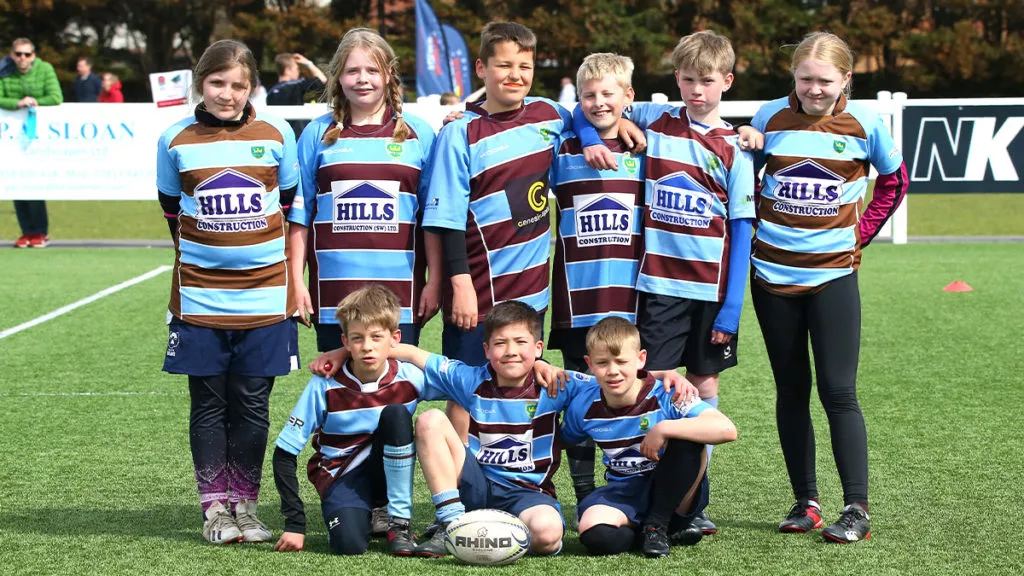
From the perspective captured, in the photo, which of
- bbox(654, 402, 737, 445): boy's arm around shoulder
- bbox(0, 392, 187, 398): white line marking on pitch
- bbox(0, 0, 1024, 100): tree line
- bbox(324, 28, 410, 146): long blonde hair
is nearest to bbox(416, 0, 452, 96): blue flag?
bbox(0, 0, 1024, 100): tree line

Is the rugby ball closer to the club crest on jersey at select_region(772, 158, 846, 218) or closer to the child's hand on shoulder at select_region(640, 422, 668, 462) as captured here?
the child's hand on shoulder at select_region(640, 422, 668, 462)

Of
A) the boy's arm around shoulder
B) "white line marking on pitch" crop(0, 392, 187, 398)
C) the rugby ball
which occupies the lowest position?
"white line marking on pitch" crop(0, 392, 187, 398)

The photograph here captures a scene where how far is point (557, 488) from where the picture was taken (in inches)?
204

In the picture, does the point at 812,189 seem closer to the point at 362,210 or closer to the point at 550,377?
the point at 550,377

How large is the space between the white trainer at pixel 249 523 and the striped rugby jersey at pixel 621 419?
3.30ft

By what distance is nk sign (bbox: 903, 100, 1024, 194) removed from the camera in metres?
12.8

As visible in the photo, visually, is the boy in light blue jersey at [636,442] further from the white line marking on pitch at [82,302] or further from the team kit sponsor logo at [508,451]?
the white line marking on pitch at [82,302]

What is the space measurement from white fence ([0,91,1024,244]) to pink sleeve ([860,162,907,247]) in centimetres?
860

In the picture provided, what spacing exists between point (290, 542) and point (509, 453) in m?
0.72

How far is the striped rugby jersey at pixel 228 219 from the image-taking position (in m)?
4.31

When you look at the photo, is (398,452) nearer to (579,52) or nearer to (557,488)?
(557,488)

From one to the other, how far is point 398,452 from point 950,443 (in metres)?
2.59

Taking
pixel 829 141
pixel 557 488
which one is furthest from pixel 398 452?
pixel 829 141

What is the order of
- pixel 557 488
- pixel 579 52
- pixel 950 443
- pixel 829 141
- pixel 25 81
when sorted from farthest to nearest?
pixel 579 52 < pixel 25 81 < pixel 950 443 < pixel 557 488 < pixel 829 141
